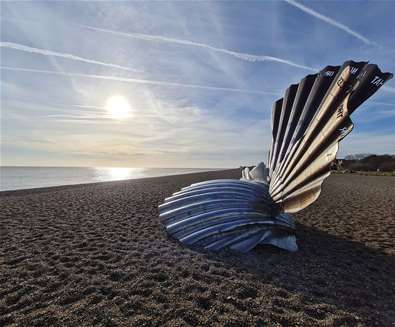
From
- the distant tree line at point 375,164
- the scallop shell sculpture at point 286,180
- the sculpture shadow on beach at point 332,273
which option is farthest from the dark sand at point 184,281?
the distant tree line at point 375,164

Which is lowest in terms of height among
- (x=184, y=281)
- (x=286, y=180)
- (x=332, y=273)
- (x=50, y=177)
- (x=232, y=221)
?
(x=332, y=273)

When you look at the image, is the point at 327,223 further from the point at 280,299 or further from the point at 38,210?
the point at 38,210

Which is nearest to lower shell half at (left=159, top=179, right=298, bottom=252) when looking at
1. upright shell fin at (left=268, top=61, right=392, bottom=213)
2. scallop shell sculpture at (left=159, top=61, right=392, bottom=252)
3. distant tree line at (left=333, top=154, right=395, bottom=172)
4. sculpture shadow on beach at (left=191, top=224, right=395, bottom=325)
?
scallop shell sculpture at (left=159, top=61, right=392, bottom=252)

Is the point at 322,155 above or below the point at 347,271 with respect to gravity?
above

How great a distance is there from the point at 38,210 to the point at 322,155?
10278 millimetres

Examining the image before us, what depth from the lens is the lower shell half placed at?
4.93m

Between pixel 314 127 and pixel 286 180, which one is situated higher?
pixel 314 127

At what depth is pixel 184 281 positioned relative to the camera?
3.72 m

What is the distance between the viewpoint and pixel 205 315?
9.59 feet

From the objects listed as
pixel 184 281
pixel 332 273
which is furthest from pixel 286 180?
pixel 184 281

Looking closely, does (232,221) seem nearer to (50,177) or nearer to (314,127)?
(314,127)

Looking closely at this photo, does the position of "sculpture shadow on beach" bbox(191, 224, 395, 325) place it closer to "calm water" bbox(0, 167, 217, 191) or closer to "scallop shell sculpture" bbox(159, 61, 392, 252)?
"scallop shell sculpture" bbox(159, 61, 392, 252)

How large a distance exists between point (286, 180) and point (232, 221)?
126 centimetres

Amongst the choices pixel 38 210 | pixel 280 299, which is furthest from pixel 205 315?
pixel 38 210
